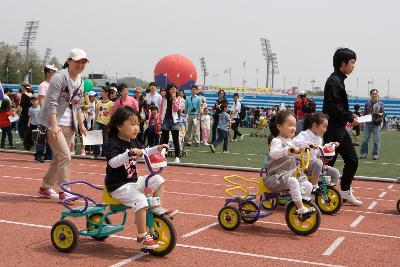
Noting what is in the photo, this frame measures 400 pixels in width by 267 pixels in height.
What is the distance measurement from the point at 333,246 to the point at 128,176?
228cm

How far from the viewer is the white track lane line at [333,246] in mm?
5582

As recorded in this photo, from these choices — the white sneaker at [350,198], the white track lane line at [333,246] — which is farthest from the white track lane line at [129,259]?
the white sneaker at [350,198]

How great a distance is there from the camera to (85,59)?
769 centimetres

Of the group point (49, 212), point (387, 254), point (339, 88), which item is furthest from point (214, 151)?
point (387, 254)

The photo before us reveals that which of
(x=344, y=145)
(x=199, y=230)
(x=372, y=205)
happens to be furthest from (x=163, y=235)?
(x=372, y=205)

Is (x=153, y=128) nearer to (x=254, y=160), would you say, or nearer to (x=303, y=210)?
(x=254, y=160)

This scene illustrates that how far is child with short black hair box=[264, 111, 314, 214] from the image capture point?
6.37 meters

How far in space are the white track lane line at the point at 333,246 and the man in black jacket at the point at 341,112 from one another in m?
2.32

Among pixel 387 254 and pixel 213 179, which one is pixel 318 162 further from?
pixel 213 179

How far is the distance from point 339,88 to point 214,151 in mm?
8979

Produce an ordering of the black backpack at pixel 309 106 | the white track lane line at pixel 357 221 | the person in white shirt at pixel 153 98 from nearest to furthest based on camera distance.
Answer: the white track lane line at pixel 357 221 → the person in white shirt at pixel 153 98 → the black backpack at pixel 309 106

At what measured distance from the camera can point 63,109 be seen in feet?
26.0

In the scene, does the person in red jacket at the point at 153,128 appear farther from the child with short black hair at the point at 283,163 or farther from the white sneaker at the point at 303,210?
the white sneaker at the point at 303,210

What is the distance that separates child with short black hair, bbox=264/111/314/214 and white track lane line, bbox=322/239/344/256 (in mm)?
543
